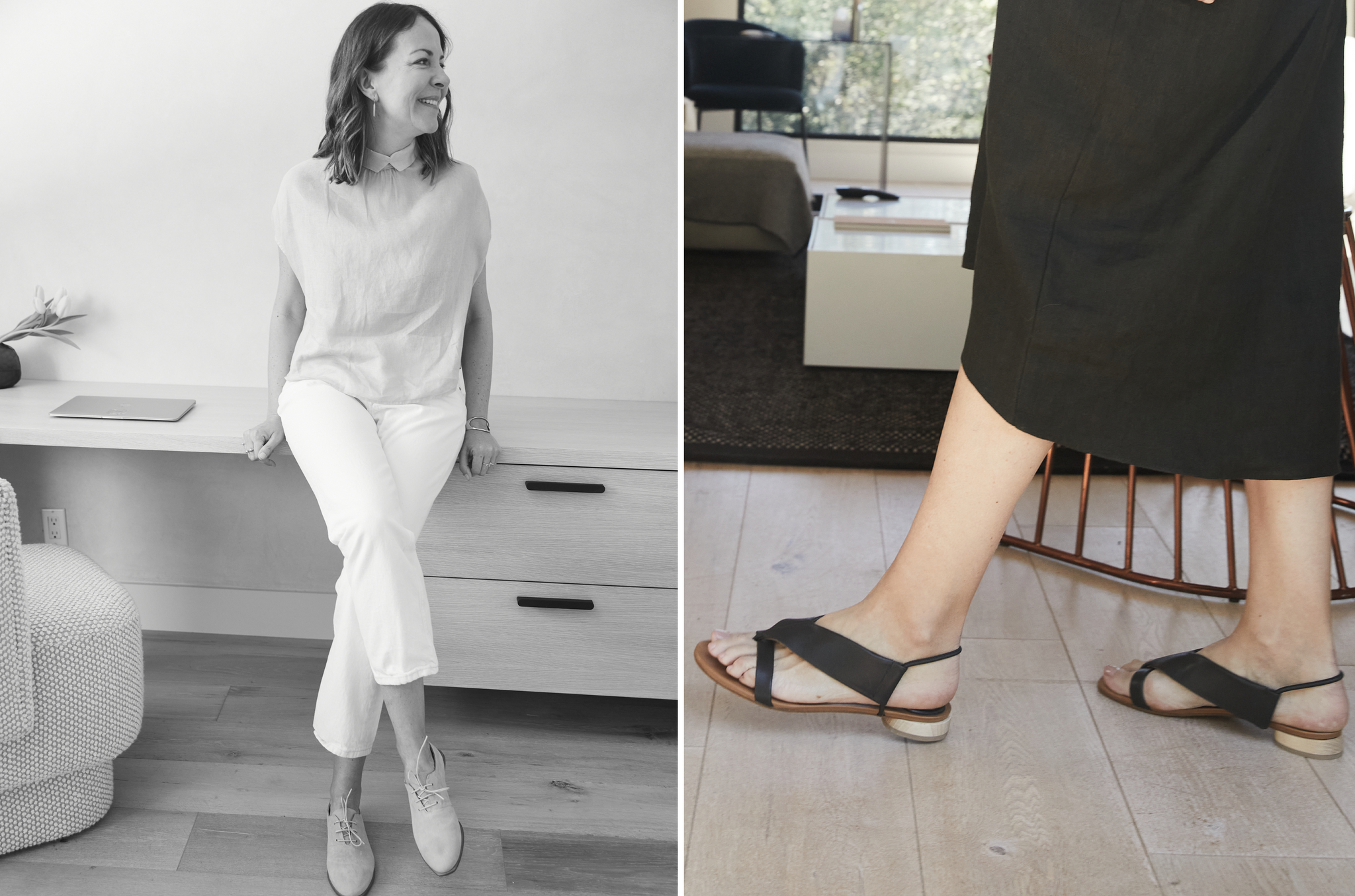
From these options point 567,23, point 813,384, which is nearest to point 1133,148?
point 567,23

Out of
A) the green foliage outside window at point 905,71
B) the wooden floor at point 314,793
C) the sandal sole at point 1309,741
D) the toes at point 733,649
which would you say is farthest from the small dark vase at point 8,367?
the green foliage outside window at point 905,71

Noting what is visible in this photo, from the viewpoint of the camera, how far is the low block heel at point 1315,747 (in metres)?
1.34

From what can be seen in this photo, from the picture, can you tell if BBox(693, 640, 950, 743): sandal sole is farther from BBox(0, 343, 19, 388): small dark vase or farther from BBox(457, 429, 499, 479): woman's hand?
BBox(0, 343, 19, 388): small dark vase

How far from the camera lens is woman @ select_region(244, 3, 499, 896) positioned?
55.6 inches

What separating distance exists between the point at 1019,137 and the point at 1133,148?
0.11m

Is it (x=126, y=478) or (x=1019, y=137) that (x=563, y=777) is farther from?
(x=1019, y=137)

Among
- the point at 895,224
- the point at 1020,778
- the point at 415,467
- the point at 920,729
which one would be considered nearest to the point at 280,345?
the point at 415,467

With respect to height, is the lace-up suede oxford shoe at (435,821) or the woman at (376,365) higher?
the woman at (376,365)

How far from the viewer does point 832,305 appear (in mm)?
3064

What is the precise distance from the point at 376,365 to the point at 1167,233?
3.10 feet

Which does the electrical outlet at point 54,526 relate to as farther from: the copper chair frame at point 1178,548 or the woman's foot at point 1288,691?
the woman's foot at point 1288,691

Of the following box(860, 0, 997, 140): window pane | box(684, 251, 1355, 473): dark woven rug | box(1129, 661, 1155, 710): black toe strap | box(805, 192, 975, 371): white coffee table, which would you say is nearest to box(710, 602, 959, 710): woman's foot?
box(1129, 661, 1155, 710): black toe strap

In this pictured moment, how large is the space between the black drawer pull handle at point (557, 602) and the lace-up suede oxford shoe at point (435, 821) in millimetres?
285

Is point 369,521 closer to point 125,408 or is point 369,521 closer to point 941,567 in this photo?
point 125,408
